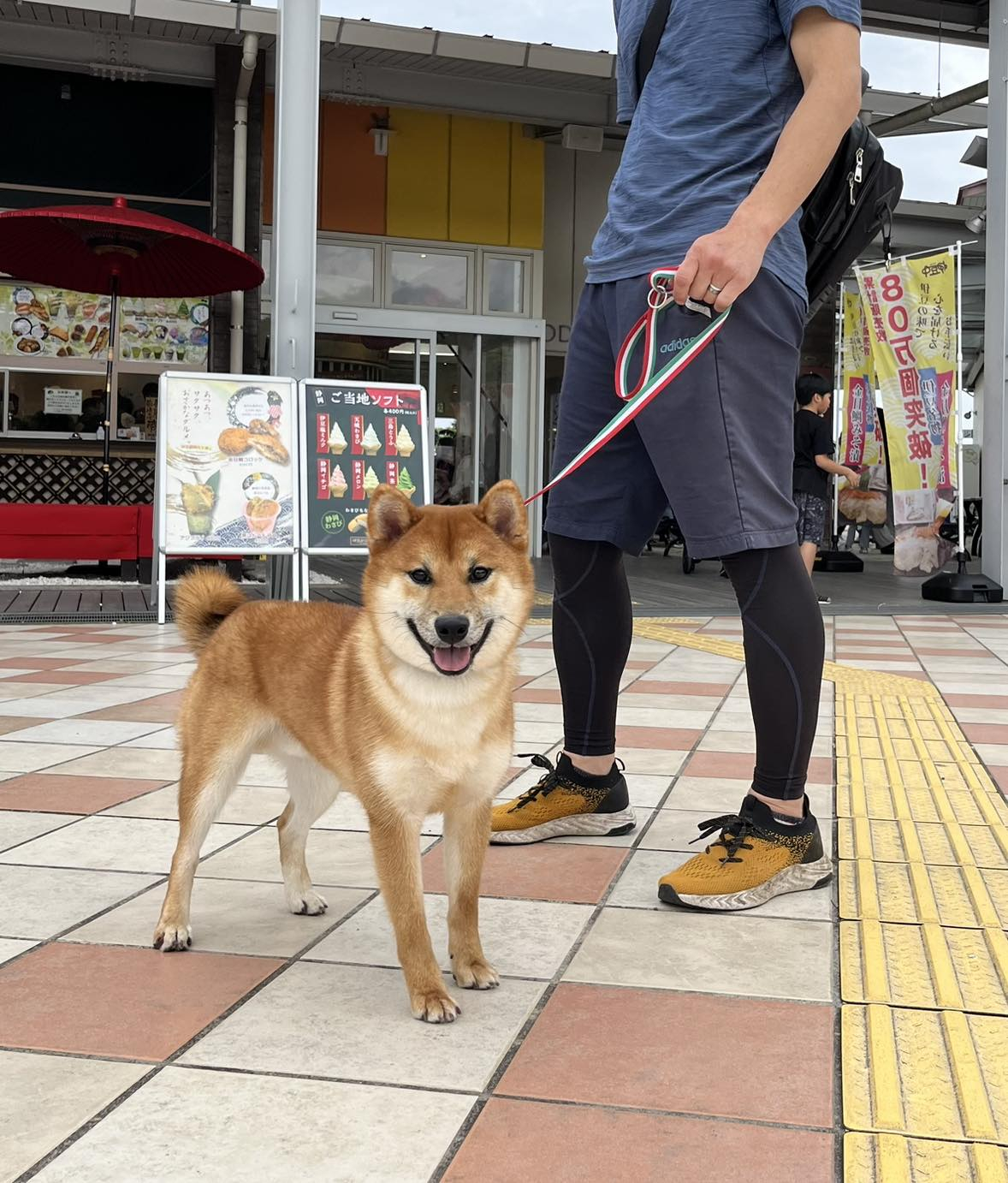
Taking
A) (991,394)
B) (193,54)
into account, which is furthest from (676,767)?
(193,54)

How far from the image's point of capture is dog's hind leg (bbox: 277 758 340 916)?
2559 millimetres

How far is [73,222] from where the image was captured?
31.7ft

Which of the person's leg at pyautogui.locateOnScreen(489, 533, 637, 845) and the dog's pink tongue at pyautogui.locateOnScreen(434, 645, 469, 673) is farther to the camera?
the person's leg at pyautogui.locateOnScreen(489, 533, 637, 845)

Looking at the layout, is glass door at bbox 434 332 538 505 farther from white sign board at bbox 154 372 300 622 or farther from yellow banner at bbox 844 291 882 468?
white sign board at bbox 154 372 300 622

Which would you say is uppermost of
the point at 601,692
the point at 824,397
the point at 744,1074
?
the point at 824,397

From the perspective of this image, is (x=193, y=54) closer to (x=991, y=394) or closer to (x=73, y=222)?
(x=73, y=222)

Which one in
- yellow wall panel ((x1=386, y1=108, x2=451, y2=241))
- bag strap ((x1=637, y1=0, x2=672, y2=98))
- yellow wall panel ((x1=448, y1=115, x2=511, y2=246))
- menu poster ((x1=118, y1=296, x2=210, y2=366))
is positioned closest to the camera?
bag strap ((x1=637, y1=0, x2=672, y2=98))

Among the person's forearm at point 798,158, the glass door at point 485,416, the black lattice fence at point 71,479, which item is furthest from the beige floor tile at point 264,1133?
the glass door at point 485,416

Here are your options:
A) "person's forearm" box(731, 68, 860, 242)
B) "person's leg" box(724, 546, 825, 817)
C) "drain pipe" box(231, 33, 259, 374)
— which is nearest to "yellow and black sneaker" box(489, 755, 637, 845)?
"person's leg" box(724, 546, 825, 817)

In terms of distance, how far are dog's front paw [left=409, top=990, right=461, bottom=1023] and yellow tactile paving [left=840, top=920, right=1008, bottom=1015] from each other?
0.66m

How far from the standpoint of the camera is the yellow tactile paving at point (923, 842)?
3002 mm

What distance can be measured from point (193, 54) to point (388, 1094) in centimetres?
1388

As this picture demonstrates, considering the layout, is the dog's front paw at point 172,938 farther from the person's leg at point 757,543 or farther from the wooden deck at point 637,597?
the wooden deck at point 637,597

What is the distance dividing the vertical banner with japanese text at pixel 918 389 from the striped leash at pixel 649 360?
963 cm
